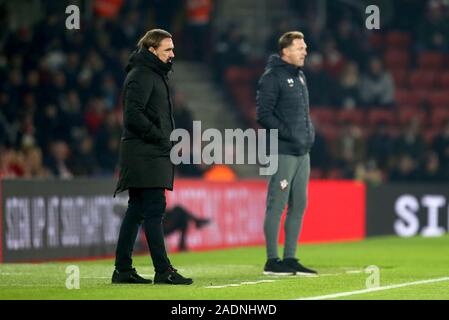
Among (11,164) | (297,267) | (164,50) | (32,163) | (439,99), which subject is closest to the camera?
(164,50)

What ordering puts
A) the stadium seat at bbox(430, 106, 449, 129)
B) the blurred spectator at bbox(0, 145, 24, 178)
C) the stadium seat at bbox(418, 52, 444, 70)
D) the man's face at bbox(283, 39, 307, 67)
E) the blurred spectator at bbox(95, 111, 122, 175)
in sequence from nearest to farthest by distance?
the man's face at bbox(283, 39, 307, 67) → the blurred spectator at bbox(0, 145, 24, 178) → the blurred spectator at bbox(95, 111, 122, 175) → the stadium seat at bbox(430, 106, 449, 129) → the stadium seat at bbox(418, 52, 444, 70)

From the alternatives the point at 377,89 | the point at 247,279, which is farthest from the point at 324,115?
the point at 247,279

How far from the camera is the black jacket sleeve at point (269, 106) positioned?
11.9 m

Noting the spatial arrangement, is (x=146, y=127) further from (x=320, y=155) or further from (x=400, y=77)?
(x=400, y=77)

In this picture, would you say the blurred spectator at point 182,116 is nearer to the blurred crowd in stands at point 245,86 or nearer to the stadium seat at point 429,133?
the blurred crowd in stands at point 245,86

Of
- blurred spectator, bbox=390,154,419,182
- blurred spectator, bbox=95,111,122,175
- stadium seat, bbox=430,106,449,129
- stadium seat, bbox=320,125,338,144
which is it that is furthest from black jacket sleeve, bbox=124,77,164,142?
stadium seat, bbox=430,106,449,129

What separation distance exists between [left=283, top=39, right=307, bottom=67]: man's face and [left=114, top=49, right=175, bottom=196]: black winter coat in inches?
76.1

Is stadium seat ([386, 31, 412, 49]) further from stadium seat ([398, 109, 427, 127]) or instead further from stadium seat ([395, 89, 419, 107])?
stadium seat ([398, 109, 427, 127])

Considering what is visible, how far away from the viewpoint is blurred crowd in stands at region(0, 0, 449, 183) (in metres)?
20.4

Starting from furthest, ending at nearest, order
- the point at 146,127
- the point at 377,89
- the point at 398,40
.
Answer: the point at 398,40 → the point at 377,89 → the point at 146,127

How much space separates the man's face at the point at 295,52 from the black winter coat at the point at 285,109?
0.27 ft

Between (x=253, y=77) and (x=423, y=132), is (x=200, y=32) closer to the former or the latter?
(x=253, y=77)

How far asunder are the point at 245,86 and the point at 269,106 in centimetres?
1554

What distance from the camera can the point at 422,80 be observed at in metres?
27.3
